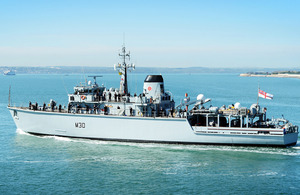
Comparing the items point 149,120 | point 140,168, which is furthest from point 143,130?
point 140,168

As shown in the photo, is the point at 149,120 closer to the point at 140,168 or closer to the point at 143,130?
the point at 143,130

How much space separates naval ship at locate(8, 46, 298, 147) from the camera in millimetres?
32250

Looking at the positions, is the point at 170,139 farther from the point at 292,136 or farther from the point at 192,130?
the point at 292,136

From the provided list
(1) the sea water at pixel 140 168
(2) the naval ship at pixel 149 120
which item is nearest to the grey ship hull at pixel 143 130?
(2) the naval ship at pixel 149 120

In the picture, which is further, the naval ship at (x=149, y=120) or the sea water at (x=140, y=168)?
the naval ship at (x=149, y=120)

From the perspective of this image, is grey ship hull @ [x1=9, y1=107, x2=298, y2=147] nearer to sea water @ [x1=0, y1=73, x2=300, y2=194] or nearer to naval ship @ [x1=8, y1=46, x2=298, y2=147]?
naval ship @ [x1=8, y1=46, x2=298, y2=147]

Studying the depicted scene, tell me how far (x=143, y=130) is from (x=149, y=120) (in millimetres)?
1243

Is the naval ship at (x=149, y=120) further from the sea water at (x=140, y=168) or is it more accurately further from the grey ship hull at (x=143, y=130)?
the sea water at (x=140, y=168)

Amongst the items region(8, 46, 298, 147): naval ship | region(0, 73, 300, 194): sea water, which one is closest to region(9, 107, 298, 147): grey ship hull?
region(8, 46, 298, 147): naval ship

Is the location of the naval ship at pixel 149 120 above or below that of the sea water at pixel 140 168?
above

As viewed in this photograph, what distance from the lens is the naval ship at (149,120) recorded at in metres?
32.2

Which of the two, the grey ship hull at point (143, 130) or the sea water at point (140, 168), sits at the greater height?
the grey ship hull at point (143, 130)

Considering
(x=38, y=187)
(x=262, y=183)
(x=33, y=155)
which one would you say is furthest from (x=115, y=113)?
(x=262, y=183)

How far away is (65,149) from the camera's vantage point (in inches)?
1276
